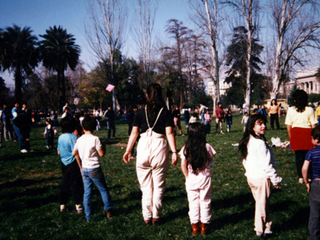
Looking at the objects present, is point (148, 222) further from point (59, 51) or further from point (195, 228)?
point (59, 51)

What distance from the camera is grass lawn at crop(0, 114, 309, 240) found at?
11.9ft

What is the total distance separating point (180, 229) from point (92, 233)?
1.30 metres

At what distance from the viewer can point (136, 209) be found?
4.53 m

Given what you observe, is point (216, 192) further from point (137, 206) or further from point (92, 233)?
point (92, 233)

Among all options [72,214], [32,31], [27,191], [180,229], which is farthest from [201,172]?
[32,31]

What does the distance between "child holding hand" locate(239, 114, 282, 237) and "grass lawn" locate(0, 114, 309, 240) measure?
0.37m

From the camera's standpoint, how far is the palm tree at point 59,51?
3472cm

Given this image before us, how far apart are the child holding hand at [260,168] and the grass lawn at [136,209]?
37 cm

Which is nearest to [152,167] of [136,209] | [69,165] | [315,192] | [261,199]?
[136,209]

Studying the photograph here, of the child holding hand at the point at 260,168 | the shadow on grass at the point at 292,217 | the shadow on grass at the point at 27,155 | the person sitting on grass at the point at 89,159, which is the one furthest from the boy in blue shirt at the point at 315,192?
the shadow on grass at the point at 27,155

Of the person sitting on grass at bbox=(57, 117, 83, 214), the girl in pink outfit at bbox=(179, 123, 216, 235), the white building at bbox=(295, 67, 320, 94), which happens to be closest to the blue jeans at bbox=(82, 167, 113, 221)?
the person sitting on grass at bbox=(57, 117, 83, 214)

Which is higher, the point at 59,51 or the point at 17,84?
the point at 59,51

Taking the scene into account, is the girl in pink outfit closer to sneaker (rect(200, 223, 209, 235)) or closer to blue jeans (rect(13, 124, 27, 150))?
sneaker (rect(200, 223, 209, 235))

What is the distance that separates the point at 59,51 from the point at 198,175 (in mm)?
36366
